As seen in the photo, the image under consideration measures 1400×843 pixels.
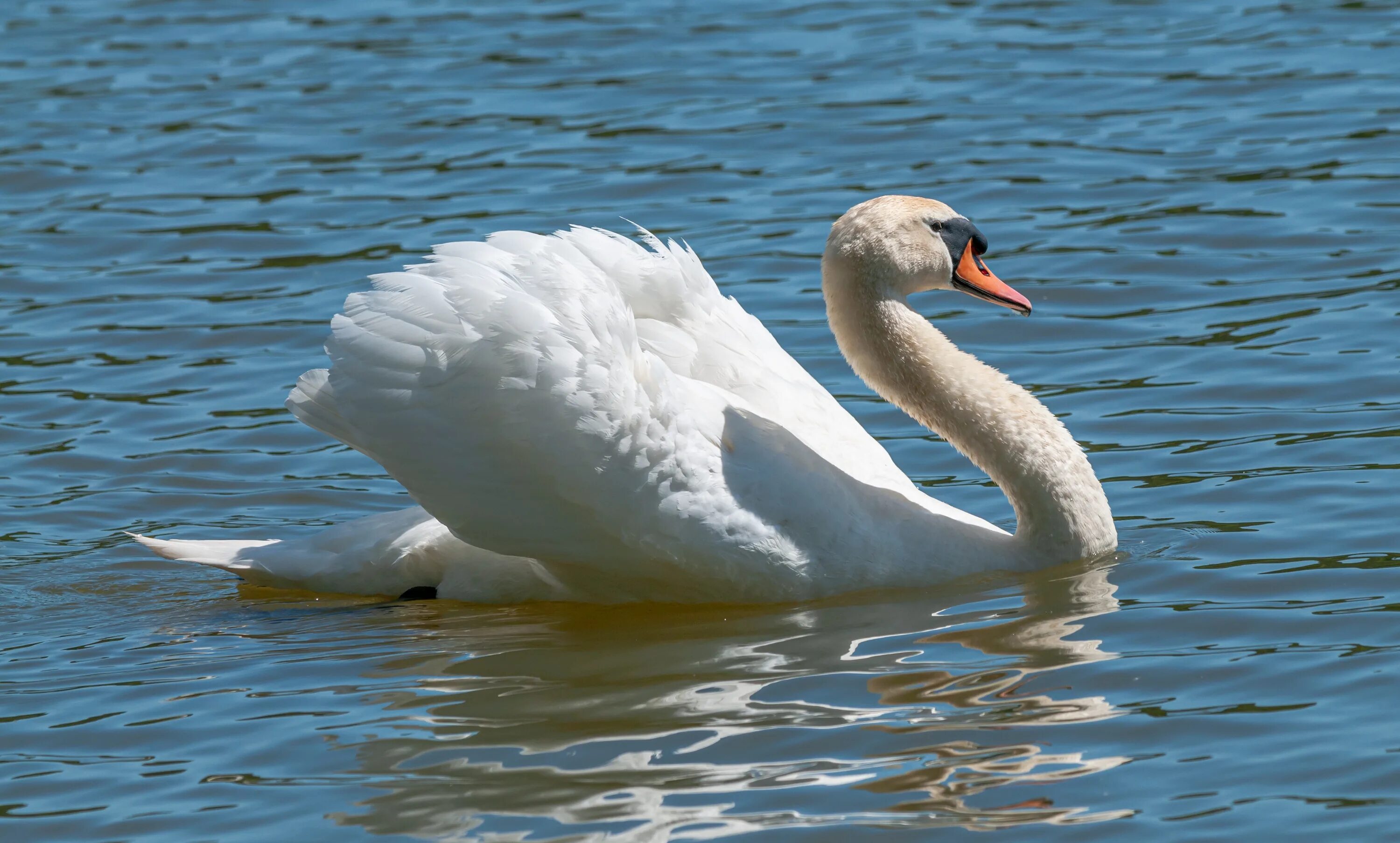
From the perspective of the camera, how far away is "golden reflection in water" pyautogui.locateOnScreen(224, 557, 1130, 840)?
5.59 meters

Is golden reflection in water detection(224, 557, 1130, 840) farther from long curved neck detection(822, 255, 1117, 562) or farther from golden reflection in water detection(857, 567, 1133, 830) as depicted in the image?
long curved neck detection(822, 255, 1117, 562)

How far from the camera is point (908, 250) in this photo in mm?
7625

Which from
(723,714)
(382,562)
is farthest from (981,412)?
(382,562)

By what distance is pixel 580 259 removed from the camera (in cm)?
723

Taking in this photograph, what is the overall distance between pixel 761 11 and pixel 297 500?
33.8 ft

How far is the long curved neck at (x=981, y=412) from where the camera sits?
24.9 ft

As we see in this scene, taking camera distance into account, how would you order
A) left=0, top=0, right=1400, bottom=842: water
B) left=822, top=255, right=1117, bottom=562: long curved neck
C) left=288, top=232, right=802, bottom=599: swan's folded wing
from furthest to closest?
left=822, top=255, right=1117, bottom=562: long curved neck < left=288, top=232, right=802, bottom=599: swan's folded wing < left=0, top=0, right=1400, bottom=842: water

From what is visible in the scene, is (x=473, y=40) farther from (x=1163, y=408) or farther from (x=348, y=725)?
(x=348, y=725)

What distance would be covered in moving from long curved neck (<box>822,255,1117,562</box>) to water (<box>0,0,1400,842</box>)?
198 millimetres

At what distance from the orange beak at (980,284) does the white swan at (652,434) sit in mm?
A: 13

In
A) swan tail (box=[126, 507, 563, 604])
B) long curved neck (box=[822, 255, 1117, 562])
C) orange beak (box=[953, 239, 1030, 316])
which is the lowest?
swan tail (box=[126, 507, 563, 604])

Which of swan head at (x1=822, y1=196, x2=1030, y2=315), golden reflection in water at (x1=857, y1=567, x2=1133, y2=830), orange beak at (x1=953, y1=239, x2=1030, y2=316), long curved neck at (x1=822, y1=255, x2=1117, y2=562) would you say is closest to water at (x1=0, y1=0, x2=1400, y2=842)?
golden reflection in water at (x1=857, y1=567, x2=1133, y2=830)

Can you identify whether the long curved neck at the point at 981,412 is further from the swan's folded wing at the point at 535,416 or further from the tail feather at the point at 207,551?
the tail feather at the point at 207,551

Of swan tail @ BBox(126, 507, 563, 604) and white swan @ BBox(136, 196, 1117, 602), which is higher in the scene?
white swan @ BBox(136, 196, 1117, 602)
